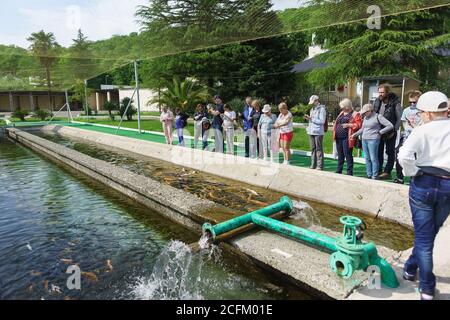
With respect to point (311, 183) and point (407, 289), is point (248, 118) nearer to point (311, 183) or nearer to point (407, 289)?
point (311, 183)

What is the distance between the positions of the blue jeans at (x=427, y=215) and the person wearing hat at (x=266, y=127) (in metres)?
6.03

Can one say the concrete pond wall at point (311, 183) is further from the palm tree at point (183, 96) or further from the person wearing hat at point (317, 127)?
the palm tree at point (183, 96)

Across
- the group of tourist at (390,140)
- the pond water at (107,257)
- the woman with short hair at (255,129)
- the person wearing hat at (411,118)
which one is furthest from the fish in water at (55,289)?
the woman with short hair at (255,129)

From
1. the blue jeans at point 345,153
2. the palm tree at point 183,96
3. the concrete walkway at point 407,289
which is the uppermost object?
the palm tree at point 183,96

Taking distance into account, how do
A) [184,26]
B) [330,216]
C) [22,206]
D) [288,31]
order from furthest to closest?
[184,26], [288,31], [22,206], [330,216]

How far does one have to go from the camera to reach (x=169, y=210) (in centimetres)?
653

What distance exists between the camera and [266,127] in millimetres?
9242

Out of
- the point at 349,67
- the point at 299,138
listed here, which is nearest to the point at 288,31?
the point at 299,138

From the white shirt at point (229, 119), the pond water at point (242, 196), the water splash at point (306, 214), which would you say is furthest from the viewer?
the white shirt at point (229, 119)

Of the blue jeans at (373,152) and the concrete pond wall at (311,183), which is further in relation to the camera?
the blue jeans at (373,152)

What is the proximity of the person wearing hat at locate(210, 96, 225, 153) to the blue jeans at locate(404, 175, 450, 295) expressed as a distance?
7.54 meters

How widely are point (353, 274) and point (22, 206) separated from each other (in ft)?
21.5

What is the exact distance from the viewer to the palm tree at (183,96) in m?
25.1

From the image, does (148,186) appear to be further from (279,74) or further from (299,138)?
(279,74)
